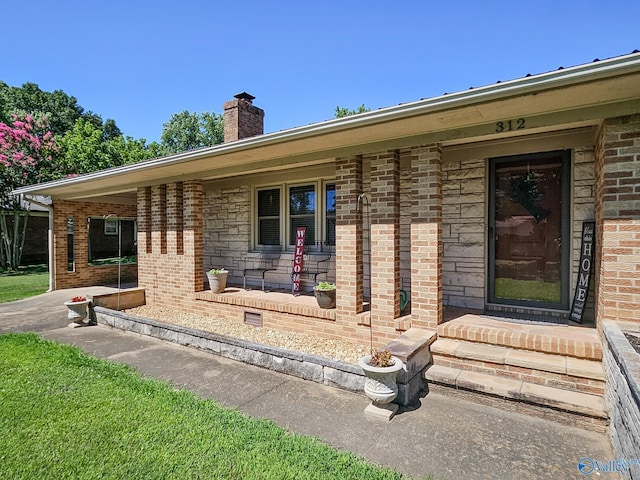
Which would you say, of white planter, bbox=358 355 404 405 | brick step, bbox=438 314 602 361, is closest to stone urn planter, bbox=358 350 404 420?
white planter, bbox=358 355 404 405

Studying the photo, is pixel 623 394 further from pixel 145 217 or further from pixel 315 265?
pixel 145 217

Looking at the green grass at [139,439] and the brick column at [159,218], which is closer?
the green grass at [139,439]

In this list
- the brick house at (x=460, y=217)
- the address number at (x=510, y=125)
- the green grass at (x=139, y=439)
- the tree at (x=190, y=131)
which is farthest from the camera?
the tree at (x=190, y=131)

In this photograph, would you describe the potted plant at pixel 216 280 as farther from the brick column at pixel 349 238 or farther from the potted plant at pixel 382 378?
the potted plant at pixel 382 378

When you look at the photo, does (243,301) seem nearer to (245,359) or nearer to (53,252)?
(245,359)

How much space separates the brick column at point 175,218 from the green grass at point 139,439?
3647 mm

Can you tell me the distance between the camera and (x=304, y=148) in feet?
15.9

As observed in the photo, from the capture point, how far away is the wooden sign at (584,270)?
13.4 ft

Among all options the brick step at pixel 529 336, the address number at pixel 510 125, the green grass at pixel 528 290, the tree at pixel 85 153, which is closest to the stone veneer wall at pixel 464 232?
the green grass at pixel 528 290

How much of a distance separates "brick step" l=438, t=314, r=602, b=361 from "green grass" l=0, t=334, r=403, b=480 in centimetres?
199

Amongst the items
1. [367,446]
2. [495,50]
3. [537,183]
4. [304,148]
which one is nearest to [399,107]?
[304,148]

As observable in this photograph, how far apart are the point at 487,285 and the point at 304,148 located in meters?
3.36

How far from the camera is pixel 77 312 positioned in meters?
6.22

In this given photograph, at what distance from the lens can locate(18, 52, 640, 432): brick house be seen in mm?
3068
